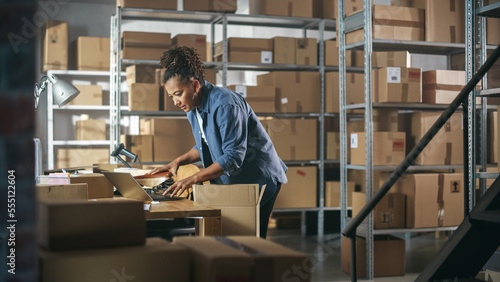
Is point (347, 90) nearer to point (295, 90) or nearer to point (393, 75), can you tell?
point (295, 90)

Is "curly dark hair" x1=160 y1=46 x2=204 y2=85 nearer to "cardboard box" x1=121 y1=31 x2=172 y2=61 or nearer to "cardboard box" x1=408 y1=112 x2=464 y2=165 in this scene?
"cardboard box" x1=408 y1=112 x2=464 y2=165

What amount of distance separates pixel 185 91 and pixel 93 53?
4.73 metres

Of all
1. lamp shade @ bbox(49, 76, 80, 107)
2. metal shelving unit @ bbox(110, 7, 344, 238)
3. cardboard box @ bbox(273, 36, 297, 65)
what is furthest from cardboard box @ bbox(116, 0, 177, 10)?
lamp shade @ bbox(49, 76, 80, 107)

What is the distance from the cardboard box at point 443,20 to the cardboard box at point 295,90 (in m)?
1.30

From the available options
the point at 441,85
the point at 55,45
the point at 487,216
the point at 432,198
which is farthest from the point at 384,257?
the point at 55,45

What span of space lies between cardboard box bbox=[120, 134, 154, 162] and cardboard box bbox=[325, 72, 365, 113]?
5.63 feet

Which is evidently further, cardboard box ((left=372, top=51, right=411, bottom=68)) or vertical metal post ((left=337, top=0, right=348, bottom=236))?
cardboard box ((left=372, top=51, right=411, bottom=68))

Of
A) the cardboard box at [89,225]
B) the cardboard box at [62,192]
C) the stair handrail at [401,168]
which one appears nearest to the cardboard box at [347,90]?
the stair handrail at [401,168]

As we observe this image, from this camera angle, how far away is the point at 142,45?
502 centimetres

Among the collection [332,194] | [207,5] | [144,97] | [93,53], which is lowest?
[332,194]

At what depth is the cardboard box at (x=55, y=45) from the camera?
692 cm

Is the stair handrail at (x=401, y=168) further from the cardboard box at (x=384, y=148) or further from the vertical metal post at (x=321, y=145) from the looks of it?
the vertical metal post at (x=321, y=145)

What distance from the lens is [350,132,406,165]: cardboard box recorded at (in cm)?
404

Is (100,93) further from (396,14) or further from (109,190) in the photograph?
(109,190)
